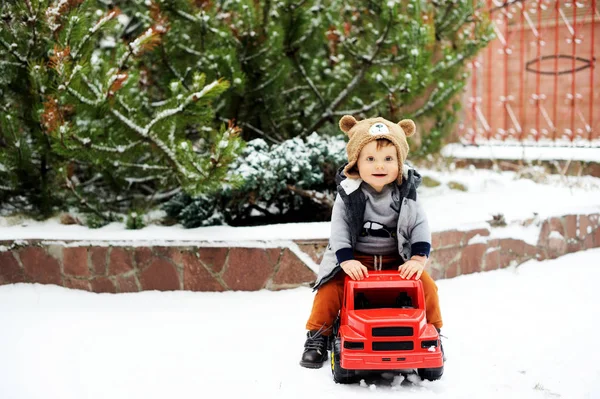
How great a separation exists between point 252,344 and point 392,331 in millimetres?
854

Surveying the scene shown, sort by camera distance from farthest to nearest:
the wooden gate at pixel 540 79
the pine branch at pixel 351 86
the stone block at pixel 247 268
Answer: the wooden gate at pixel 540 79 → the pine branch at pixel 351 86 → the stone block at pixel 247 268

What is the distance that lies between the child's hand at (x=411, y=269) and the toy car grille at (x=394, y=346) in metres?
0.27

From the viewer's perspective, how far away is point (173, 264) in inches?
145

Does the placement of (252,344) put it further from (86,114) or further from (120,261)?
(86,114)

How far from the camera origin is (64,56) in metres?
3.28

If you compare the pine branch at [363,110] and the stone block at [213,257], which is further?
the pine branch at [363,110]

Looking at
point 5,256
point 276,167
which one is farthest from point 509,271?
point 5,256

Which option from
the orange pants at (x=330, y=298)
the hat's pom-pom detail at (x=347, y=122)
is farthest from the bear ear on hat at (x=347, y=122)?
the orange pants at (x=330, y=298)

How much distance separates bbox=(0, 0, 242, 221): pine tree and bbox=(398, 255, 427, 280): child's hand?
1.27 metres

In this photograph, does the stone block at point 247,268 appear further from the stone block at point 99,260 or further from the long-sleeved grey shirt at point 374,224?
the long-sleeved grey shirt at point 374,224

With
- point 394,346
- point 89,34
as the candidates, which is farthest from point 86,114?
point 394,346

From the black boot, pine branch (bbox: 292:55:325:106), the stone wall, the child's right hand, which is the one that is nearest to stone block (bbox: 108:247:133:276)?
the stone wall

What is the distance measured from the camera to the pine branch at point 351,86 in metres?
4.19

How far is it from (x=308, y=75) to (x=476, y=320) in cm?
234
